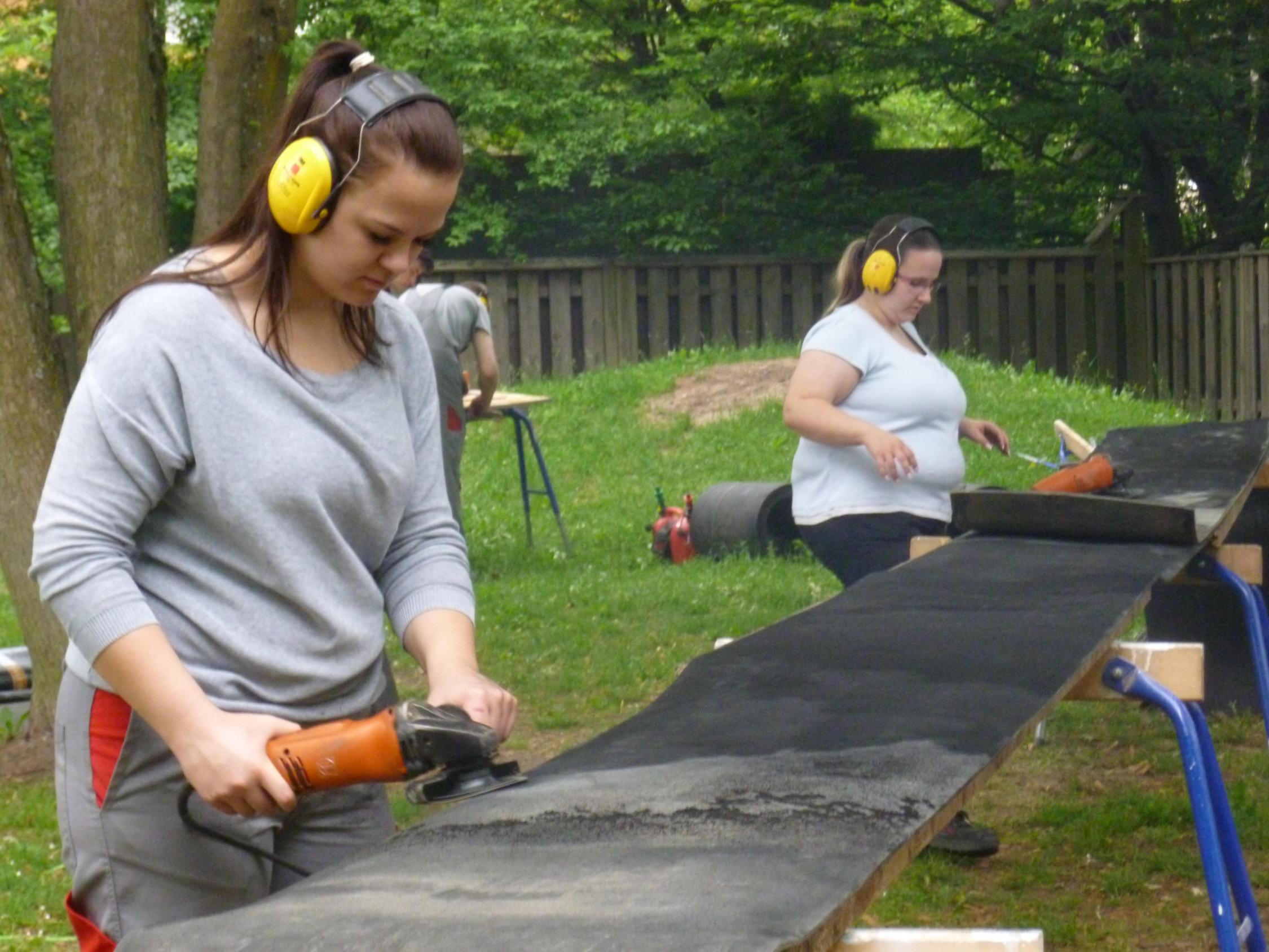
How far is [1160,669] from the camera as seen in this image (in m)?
3.15

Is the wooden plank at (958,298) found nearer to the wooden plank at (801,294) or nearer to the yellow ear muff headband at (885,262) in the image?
the wooden plank at (801,294)

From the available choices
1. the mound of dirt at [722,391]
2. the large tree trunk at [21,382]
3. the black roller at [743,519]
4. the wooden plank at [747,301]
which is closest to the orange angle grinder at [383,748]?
the large tree trunk at [21,382]

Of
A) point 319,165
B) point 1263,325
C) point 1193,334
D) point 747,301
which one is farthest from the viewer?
point 747,301

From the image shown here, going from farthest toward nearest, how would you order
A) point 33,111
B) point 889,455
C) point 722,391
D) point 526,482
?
point 722,391
point 33,111
point 526,482
point 889,455

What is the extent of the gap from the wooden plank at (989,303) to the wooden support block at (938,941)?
1392 centimetres

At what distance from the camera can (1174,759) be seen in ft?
18.5

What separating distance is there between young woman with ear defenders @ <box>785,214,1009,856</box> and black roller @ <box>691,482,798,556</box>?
4.10 m

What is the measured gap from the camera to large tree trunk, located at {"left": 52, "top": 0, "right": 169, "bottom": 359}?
201 inches

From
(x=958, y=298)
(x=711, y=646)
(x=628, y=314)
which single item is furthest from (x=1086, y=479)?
(x=628, y=314)

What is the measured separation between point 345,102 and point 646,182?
1501 centimetres

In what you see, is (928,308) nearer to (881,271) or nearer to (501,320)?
(501,320)

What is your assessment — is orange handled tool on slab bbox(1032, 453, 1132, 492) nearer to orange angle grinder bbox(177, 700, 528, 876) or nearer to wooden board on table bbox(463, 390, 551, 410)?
orange angle grinder bbox(177, 700, 528, 876)

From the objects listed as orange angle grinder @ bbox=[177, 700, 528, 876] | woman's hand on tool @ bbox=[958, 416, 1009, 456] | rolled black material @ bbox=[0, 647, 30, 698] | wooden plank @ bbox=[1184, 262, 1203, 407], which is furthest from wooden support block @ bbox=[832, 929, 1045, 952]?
wooden plank @ bbox=[1184, 262, 1203, 407]

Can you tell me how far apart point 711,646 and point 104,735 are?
516 cm
